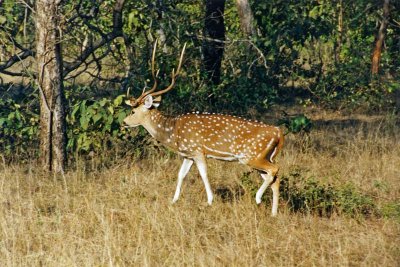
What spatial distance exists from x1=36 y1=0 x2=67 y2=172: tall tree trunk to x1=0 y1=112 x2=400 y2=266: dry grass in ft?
1.03

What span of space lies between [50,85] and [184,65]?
10.0 ft

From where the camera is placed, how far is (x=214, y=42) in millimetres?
13977

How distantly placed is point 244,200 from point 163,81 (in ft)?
11.7

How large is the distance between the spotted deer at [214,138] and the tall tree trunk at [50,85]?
1.00m

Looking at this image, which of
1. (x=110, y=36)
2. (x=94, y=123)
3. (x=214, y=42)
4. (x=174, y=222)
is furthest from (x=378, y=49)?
(x=174, y=222)

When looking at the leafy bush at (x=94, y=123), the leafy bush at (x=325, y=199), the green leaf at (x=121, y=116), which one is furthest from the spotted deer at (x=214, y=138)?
the leafy bush at (x=94, y=123)

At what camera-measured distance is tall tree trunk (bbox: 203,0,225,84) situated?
45.0 feet

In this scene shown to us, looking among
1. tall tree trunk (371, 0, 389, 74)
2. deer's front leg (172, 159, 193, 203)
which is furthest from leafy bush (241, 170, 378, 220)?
tall tree trunk (371, 0, 389, 74)

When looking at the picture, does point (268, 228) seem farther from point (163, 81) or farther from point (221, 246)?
point (163, 81)

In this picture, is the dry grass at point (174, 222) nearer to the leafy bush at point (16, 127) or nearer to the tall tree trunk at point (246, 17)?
the leafy bush at point (16, 127)

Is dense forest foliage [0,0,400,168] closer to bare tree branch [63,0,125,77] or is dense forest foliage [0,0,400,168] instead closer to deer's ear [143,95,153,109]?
bare tree branch [63,0,125,77]

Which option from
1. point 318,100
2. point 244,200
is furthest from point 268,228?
point 318,100

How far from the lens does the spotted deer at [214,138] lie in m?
8.79

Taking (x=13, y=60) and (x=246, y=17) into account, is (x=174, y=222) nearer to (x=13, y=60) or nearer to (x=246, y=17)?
(x=13, y=60)
